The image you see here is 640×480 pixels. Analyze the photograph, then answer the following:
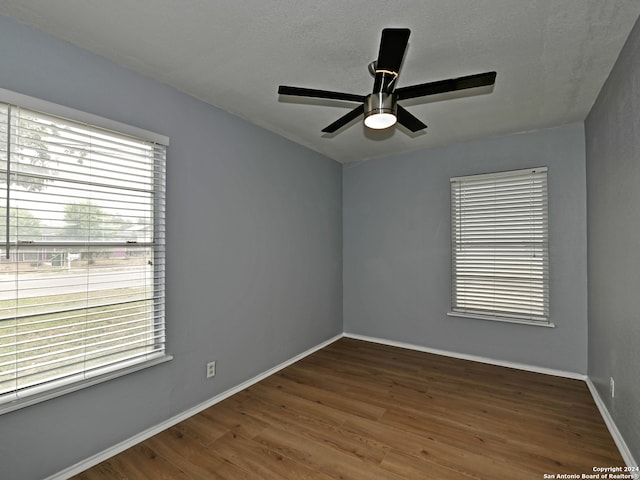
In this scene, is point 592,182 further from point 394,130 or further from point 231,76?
point 231,76

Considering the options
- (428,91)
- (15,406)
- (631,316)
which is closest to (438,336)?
(631,316)

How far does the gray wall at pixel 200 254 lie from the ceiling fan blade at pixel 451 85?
173cm

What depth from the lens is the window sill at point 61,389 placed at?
5.46 feet

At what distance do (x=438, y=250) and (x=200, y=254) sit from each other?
278 centimetres

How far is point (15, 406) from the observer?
1.67m

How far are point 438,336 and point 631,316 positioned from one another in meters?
2.18

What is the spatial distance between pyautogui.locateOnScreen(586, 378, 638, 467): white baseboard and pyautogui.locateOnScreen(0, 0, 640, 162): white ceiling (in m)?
2.48

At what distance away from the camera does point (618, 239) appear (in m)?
2.14

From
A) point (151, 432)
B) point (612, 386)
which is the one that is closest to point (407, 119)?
point (612, 386)

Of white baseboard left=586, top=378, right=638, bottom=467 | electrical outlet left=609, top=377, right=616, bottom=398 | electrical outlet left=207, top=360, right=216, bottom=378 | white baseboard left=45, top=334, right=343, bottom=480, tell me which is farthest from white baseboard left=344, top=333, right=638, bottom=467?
electrical outlet left=207, top=360, right=216, bottom=378

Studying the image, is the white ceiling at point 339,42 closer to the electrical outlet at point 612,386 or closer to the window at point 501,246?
the window at point 501,246

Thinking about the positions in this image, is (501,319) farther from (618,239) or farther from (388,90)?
(388,90)

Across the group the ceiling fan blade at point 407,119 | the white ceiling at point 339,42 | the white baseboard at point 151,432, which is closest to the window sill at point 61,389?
the white baseboard at point 151,432

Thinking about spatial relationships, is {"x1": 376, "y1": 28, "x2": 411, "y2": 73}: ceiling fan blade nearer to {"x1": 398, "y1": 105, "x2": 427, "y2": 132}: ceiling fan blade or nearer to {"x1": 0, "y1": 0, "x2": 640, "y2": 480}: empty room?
{"x1": 0, "y1": 0, "x2": 640, "y2": 480}: empty room
